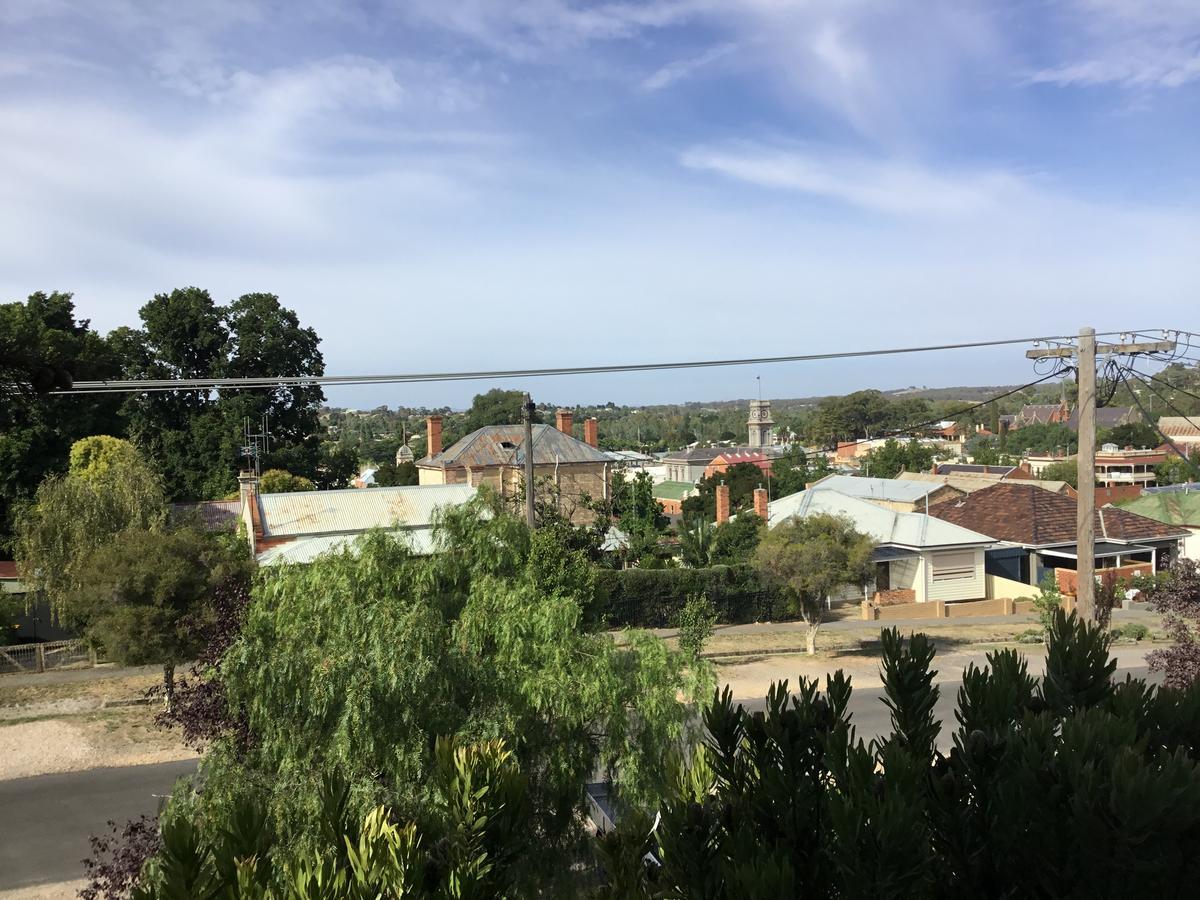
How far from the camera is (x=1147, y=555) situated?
39.7m

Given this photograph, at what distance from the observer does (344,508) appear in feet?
113

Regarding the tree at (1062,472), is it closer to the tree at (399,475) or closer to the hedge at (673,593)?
the hedge at (673,593)

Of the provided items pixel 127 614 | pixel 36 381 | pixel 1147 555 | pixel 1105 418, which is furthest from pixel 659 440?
pixel 36 381

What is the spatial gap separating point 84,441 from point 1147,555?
147 feet

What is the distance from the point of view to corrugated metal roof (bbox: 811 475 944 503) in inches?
1860

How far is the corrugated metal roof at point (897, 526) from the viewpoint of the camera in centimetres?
3481

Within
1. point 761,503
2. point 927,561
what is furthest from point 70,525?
point 927,561

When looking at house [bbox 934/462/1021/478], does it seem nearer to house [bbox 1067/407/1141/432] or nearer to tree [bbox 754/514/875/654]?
house [bbox 1067/407/1141/432]

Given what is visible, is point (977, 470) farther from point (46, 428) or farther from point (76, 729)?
point (76, 729)

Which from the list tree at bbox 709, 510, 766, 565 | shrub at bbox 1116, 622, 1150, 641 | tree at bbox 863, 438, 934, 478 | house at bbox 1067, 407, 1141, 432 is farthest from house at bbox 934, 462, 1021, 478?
house at bbox 1067, 407, 1141, 432

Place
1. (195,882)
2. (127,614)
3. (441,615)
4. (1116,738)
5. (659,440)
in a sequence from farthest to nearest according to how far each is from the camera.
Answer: (659,440)
(127,614)
(441,615)
(1116,738)
(195,882)

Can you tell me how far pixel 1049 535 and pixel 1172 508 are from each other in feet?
24.1

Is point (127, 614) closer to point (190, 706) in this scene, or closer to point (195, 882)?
point (190, 706)

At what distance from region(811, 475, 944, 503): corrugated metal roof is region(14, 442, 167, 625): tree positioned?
101 ft
